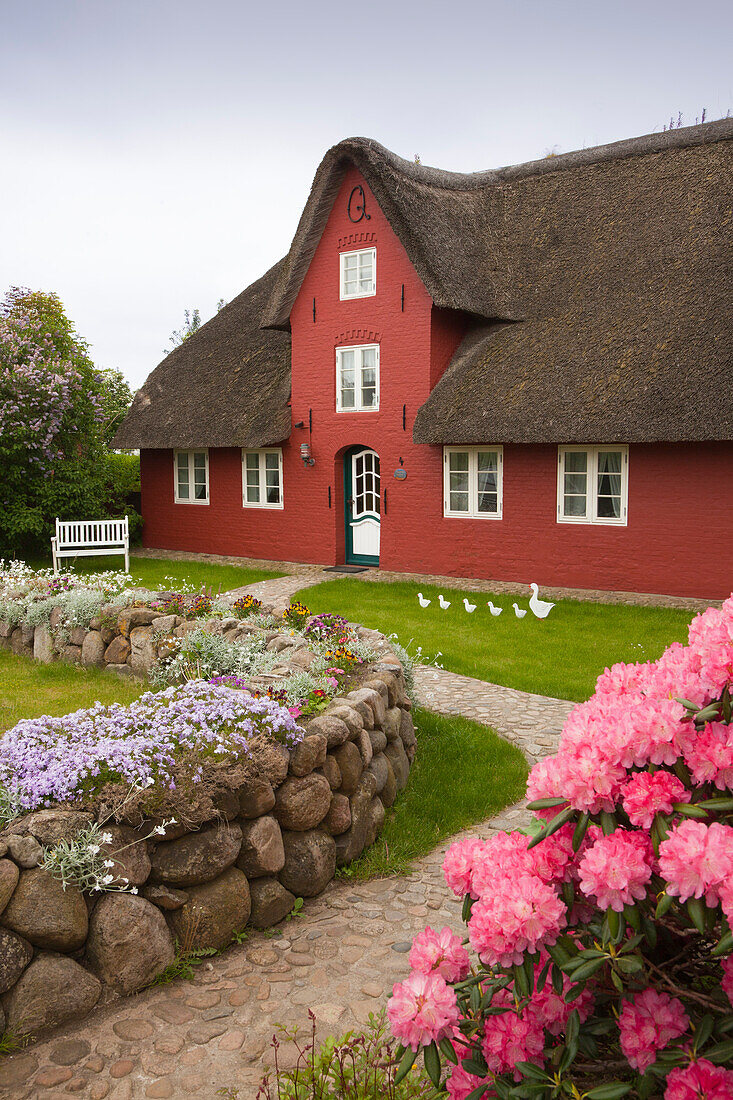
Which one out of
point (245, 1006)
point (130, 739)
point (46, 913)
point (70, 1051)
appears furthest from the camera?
point (130, 739)

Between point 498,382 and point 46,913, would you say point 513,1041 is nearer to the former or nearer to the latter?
A: point 46,913

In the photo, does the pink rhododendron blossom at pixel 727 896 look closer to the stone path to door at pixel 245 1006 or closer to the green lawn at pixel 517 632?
the stone path to door at pixel 245 1006

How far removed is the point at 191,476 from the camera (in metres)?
19.8

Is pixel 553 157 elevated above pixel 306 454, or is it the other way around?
pixel 553 157

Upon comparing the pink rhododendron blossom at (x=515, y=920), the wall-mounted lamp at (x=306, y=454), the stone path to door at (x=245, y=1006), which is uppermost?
the wall-mounted lamp at (x=306, y=454)

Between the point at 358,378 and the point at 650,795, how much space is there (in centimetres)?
1486

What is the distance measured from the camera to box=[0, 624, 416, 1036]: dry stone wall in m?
3.37

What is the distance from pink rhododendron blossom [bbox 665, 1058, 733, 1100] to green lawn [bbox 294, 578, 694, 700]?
634 cm

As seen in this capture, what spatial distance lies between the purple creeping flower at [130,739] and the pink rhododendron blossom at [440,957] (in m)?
2.03

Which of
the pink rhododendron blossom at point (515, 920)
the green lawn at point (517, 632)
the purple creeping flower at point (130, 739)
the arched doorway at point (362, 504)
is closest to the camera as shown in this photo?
the pink rhododendron blossom at point (515, 920)

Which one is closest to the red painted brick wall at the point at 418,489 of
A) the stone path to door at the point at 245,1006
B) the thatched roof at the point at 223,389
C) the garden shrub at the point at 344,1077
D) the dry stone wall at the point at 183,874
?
the thatched roof at the point at 223,389

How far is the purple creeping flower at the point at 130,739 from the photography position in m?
3.92

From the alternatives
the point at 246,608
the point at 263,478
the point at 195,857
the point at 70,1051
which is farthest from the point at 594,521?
the point at 70,1051

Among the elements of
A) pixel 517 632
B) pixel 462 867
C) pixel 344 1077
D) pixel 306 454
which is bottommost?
pixel 344 1077
